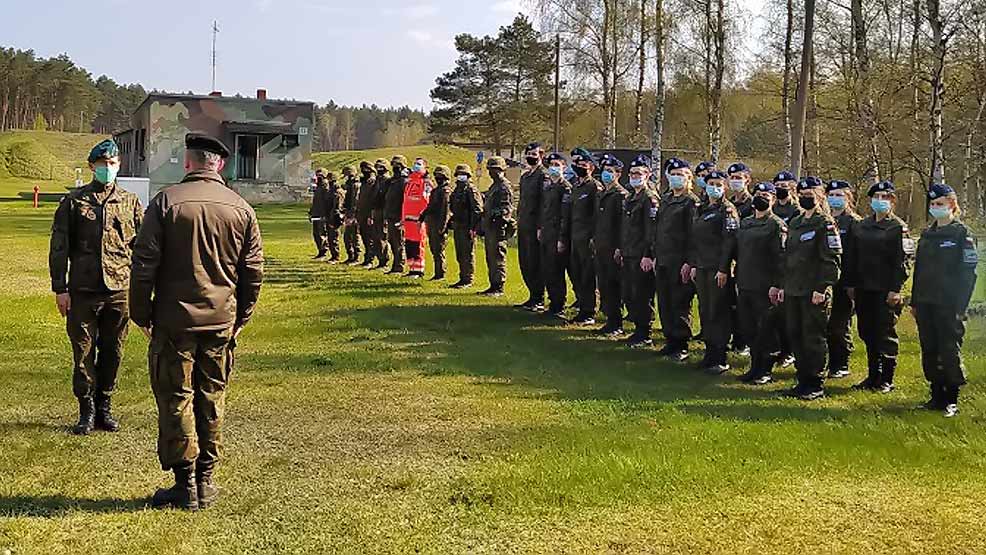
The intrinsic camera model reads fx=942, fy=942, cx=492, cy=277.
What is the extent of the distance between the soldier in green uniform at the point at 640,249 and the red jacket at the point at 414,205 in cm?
562

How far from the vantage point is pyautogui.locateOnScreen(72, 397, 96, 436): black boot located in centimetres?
677

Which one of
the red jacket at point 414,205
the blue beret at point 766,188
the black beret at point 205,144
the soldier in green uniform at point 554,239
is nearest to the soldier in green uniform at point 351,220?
the red jacket at point 414,205

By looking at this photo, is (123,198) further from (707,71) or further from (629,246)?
(707,71)

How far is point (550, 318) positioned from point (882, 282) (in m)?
4.47

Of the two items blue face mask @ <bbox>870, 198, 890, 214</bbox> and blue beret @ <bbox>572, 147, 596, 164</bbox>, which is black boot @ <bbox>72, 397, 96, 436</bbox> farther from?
blue face mask @ <bbox>870, 198, 890, 214</bbox>

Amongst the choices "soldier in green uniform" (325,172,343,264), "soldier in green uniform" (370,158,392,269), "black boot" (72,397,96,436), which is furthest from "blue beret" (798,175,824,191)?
"soldier in green uniform" (325,172,343,264)

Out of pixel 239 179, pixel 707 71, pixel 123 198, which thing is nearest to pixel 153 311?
pixel 123 198

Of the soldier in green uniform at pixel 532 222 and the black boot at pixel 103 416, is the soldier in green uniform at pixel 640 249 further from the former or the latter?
the black boot at pixel 103 416

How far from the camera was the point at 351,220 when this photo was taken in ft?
61.3

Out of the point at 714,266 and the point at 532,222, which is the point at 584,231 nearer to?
the point at 532,222

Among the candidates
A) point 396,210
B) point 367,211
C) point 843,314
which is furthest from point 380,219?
point 843,314

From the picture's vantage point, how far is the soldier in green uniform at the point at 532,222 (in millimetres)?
13023

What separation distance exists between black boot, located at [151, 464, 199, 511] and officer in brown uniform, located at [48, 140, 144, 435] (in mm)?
1742

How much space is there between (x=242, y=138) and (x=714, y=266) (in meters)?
28.5
